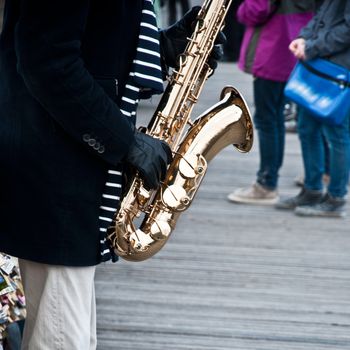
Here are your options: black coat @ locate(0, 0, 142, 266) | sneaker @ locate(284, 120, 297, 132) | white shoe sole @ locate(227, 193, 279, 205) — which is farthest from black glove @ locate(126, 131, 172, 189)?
sneaker @ locate(284, 120, 297, 132)

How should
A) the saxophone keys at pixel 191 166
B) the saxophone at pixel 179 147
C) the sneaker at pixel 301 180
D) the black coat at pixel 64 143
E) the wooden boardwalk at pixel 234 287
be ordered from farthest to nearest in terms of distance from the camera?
the sneaker at pixel 301 180, the wooden boardwalk at pixel 234 287, the saxophone keys at pixel 191 166, the saxophone at pixel 179 147, the black coat at pixel 64 143

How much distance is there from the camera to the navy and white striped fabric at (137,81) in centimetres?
241

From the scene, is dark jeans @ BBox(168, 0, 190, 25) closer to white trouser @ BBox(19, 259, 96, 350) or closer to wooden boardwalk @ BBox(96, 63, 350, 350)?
wooden boardwalk @ BBox(96, 63, 350, 350)

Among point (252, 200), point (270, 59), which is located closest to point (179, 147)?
point (270, 59)

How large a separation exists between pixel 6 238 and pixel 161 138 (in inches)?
22.2

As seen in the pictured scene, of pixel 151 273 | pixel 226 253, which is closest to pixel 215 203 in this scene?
pixel 226 253

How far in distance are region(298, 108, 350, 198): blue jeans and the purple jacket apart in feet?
1.02

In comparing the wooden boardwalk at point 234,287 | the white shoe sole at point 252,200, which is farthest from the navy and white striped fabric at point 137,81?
the white shoe sole at point 252,200

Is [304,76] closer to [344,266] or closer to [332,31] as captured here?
[332,31]

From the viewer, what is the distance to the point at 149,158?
241 centimetres

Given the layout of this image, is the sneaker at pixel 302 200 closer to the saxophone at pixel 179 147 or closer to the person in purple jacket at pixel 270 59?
the person in purple jacket at pixel 270 59

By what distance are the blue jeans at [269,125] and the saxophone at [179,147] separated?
2760mm

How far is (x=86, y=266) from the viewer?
2.38m

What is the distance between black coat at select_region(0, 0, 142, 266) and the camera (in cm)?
228
